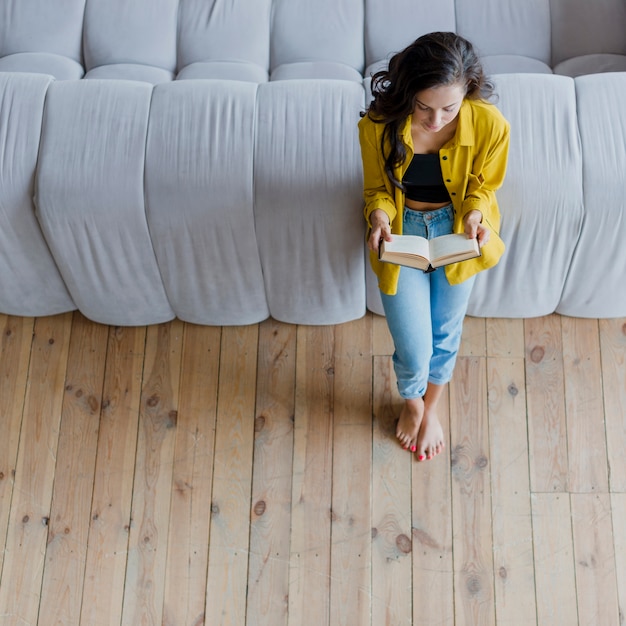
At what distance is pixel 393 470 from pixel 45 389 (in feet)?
2.92

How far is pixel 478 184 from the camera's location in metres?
1.45

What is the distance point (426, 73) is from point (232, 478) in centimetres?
103

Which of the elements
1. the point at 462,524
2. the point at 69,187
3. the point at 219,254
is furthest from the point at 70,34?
the point at 462,524

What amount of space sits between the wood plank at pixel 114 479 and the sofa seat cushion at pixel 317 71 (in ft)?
2.43

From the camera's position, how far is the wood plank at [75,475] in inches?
67.7

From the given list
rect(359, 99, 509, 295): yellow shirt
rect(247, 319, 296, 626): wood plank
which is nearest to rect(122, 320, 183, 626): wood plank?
rect(247, 319, 296, 626): wood plank

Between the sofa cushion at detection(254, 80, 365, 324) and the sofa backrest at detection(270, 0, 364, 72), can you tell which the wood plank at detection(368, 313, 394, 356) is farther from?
the sofa backrest at detection(270, 0, 364, 72)

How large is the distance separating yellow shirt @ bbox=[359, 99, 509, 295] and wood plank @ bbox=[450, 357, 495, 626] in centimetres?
42

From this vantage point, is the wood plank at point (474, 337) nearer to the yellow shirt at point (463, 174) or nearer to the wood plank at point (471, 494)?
the wood plank at point (471, 494)

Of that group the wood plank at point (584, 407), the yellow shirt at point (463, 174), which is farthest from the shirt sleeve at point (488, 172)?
the wood plank at point (584, 407)

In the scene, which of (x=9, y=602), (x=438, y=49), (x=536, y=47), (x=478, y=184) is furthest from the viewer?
(x=536, y=47)

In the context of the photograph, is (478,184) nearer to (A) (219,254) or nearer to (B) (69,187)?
(A) (219,254)

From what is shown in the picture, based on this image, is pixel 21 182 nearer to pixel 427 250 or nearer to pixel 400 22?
pixel 427 250

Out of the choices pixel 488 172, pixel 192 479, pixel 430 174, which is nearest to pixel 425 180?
pixel 430 174
